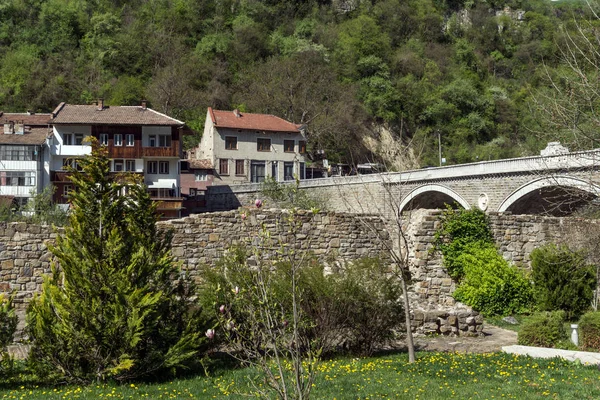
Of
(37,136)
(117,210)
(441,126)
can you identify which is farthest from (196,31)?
(117,210)

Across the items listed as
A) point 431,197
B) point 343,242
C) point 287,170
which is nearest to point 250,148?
point 287,170

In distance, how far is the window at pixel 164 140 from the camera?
49469 mm

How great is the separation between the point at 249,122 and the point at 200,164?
→ 5.65m

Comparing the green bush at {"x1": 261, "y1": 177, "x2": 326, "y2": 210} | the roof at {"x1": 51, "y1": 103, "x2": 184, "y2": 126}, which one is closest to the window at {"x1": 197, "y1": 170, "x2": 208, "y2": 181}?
the green bush at {"x1": 261, "y1": 177, "x2": 326, "y2": 210}

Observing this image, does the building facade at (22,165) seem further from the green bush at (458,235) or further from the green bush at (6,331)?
the green bush at (6,331)

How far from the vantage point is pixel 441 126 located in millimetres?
81812

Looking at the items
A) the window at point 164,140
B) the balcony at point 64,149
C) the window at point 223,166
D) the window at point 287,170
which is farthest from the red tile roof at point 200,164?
the balcony at point 64,149

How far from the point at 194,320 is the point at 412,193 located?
117ft

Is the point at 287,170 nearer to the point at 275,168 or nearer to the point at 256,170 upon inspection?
the point at 275,168

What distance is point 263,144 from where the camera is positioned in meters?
61.9

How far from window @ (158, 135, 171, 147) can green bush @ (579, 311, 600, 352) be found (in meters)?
40.2

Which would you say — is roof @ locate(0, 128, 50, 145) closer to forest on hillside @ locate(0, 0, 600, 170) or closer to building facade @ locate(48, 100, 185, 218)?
building facade @ locate(48, 100, 185, 218)

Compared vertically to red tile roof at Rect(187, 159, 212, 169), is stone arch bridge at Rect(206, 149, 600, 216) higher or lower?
lower

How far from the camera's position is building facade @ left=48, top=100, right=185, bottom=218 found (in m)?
48.8
